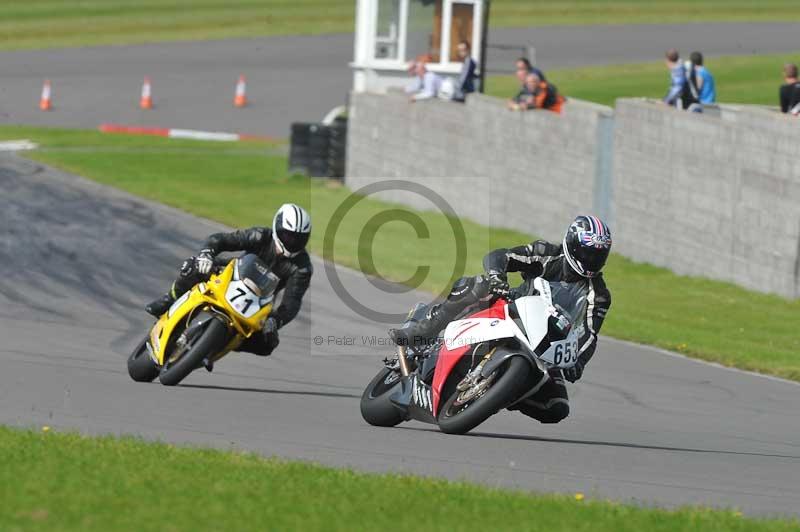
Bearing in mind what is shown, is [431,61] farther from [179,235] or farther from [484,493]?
[484,493]

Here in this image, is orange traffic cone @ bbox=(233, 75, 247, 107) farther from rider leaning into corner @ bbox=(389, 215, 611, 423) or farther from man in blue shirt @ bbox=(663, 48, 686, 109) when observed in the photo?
rider leaning into corner @ bbox=(389, 215, 611, 423)

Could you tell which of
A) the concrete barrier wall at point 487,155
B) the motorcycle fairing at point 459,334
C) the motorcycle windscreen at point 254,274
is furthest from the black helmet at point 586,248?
the concrete barrier wall at point 487,155

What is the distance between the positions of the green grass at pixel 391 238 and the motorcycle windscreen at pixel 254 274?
4252 mm

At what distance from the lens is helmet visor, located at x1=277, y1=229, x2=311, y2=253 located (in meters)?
11.1

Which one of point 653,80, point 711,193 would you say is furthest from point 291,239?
point 653,80

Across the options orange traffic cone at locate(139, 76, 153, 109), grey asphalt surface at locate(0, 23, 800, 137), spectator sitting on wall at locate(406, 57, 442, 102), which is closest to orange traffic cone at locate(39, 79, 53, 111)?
grey asphalt surface at locate(0, 23, 800, 137)

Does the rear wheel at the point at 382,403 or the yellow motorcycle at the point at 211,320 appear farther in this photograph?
the yellow motorcycle at the point at 211,320

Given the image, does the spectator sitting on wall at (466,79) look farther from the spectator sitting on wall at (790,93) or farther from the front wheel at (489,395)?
the front wheel at (489,395)

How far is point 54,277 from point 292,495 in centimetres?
999

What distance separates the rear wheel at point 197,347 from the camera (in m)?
10.9

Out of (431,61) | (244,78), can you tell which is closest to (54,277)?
(431,61)

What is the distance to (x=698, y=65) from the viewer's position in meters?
22.9

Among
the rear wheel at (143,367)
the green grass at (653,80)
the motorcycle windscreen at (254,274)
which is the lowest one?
the green grass at (653,80)

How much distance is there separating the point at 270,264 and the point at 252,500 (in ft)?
14.9
